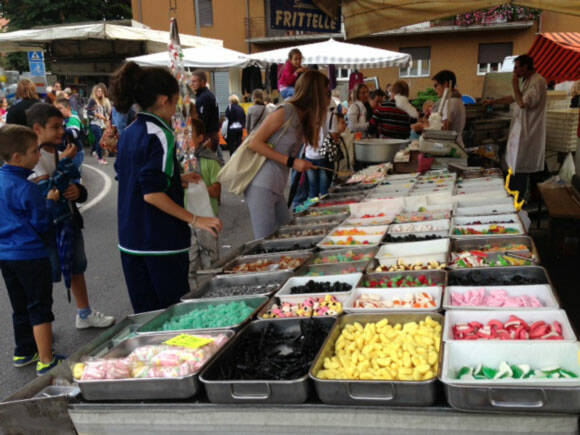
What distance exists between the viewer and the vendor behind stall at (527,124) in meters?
6.04

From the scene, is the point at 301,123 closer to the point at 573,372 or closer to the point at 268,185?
the point at 268,185

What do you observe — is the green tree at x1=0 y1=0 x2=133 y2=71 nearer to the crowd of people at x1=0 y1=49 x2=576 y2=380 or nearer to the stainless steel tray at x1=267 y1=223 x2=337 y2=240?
the crowd of people at x1=0 y1=49 x2=576 y2=380

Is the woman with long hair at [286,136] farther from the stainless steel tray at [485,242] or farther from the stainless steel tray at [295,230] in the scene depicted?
the stainless steel tray at [485,242]

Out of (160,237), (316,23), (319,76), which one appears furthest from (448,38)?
(160,237)

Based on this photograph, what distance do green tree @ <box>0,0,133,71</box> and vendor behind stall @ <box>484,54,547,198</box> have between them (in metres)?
26.4

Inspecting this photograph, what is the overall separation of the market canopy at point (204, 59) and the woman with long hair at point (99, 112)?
196 centimetres

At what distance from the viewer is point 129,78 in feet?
8.05

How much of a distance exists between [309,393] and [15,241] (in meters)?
2.28

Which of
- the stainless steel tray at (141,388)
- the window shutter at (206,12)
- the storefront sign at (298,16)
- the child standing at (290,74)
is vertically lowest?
the stainless steel tray at (141,388)

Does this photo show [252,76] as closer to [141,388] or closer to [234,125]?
[234,125]

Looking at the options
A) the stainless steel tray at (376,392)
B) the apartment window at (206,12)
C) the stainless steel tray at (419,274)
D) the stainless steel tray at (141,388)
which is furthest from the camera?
the apartment window at (206,12)

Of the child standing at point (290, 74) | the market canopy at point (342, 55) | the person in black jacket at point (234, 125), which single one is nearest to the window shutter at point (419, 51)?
the person in black jacket at point (234, 125)

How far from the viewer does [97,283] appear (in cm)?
504

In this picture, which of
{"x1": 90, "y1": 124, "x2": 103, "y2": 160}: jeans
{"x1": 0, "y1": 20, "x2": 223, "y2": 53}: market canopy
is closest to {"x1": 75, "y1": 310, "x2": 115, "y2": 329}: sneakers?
{"x1": 0, "y1": 20, "x2": 223, "y2": 53}: market canopy
